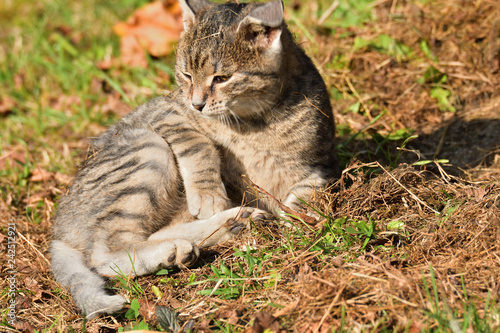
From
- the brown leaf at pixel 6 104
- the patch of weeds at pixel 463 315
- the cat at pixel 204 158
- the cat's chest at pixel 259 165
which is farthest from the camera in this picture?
the brown leaf at pixel 6 104

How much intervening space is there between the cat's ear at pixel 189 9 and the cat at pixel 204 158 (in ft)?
0.03

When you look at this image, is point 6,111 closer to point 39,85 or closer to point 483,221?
point 39,85

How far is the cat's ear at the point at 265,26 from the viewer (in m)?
2.83

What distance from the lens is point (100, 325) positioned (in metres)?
2.67

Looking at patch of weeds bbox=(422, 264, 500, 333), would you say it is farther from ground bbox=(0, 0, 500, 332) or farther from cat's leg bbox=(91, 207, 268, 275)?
cat's leg bbox=(91, 207, 268, 275)

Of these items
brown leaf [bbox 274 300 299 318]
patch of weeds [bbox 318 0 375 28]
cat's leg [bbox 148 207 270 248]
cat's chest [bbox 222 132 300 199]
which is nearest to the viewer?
brown leaf [bbox 274 300 299 318]

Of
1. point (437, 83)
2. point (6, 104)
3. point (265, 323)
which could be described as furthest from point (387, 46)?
point (6, 104)

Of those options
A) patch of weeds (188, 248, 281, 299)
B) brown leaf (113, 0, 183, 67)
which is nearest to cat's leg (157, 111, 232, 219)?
patch of weeds (188, 248, 281, 299)

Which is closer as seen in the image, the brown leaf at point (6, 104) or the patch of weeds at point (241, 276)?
the patch of weeds at point (241, 276)

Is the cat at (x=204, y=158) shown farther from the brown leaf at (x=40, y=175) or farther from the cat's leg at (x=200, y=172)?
the brown leaf at (x=40, y=175)

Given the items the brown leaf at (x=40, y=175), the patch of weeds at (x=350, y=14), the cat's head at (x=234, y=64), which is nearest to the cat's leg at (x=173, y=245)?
the cat's head at (x=234, y=64)

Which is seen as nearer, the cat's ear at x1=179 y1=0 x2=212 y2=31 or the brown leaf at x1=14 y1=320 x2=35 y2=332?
the brown leaf at x1=14 y1=320 x2=35 y2=332

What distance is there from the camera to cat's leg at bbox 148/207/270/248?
3.11m

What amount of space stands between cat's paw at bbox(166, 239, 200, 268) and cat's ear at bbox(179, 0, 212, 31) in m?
1.47
